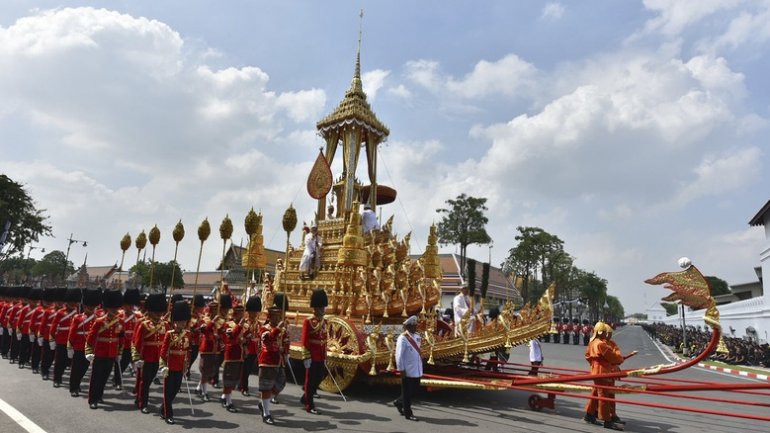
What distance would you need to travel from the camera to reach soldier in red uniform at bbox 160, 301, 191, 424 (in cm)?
595

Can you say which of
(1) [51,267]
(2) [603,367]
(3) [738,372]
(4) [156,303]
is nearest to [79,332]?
(4) [156,303]

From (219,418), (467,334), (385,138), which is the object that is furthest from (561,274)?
(219,418)

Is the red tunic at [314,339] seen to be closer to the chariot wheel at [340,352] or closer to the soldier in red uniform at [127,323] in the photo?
the chariot wheel at [340,352]

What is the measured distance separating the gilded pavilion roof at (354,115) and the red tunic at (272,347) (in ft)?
23.8

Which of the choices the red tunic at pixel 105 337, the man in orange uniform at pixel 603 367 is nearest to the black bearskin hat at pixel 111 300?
the red tunic at pixel 105 337

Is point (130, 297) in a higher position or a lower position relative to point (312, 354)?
higher

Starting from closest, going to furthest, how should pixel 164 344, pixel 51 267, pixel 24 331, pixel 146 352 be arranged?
pixel 164 344, pixel 146 352, pixel 24 331, pixel 51 267

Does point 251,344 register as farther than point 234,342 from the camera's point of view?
Yes

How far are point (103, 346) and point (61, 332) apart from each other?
237cm

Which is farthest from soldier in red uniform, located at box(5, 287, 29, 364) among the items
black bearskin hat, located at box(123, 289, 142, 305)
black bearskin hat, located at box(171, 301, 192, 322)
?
black bearskin hat, located at box(171, 301, 192, 322)

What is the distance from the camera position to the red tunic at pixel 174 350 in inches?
239

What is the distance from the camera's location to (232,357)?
285 inches

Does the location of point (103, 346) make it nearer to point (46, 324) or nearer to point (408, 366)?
point (46, 324)

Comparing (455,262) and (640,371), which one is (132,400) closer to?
(640,371)
